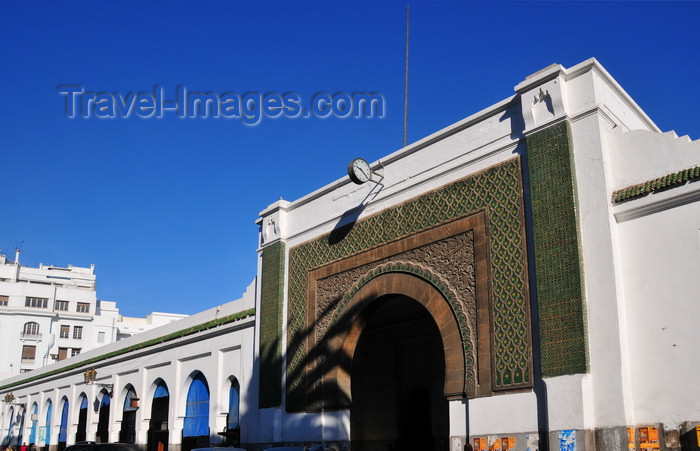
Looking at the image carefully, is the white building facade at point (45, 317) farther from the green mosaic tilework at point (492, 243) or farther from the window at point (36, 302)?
the green mosaic tilework at point (492, 243)

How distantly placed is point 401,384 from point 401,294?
5345mm

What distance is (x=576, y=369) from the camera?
369 inches

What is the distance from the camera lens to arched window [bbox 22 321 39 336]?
45656mm

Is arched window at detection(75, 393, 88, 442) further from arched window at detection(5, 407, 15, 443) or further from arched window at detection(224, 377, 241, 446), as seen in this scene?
arched window at detection(224, 377, 241, 446)

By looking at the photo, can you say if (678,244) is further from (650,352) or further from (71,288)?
(71,288)

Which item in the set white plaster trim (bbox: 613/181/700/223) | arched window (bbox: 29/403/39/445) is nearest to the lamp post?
arched window (bbox: 29/403/39/445)

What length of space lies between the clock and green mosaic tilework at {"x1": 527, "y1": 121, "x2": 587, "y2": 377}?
3.52m

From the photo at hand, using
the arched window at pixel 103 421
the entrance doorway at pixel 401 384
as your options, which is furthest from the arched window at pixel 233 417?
the arched window at pixel 103 421

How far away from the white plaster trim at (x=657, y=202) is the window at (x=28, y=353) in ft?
141

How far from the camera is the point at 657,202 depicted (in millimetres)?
9523

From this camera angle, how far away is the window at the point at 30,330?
45.6 m

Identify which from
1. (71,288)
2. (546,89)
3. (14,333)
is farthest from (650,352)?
(71,288)

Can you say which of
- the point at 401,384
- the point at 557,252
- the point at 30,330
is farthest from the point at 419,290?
the point at 30,330

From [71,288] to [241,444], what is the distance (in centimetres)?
3942
